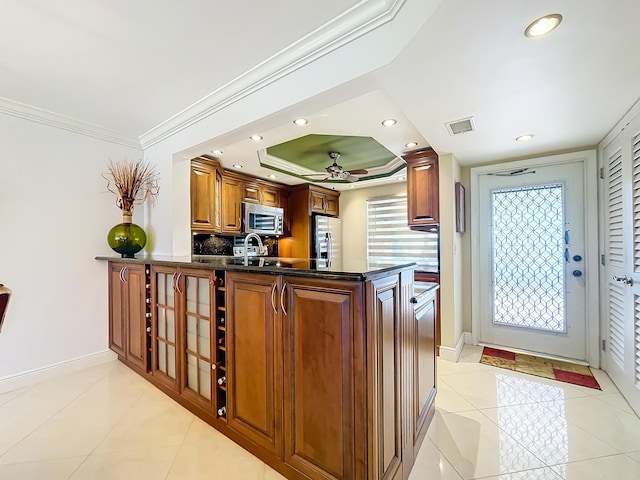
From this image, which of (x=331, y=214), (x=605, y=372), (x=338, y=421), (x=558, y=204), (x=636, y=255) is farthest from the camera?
(x=331, y=214)

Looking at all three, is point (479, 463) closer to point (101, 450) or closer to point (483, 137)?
point (101, 450)

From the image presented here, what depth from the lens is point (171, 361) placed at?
85.0 inches

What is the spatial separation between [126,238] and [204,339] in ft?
4.94

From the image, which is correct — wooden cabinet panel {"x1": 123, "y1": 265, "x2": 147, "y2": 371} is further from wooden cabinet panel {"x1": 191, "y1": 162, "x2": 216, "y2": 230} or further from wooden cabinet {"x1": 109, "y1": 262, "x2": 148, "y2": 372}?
wooden cabinet panel {"x1": 191, "y1": 162, "x2": 216, "y2": 230}

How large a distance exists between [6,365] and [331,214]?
439 cm

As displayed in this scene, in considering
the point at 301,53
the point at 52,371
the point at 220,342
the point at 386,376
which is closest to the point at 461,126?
the point at 301,53

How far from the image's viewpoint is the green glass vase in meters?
2.66

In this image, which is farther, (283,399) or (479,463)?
(479,463)

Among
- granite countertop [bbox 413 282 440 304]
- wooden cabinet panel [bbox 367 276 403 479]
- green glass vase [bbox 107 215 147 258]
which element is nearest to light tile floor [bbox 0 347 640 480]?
wooden cabinet panel [bbox 367 276 403 479]

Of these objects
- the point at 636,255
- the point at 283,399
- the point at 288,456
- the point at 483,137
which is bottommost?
the point at 288,456

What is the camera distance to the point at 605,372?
257 cm

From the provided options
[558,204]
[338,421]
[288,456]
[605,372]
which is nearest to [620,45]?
[558,204]

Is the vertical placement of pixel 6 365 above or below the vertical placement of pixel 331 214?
below

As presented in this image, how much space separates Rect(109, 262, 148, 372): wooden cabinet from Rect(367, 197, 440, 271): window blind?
3.03 m
